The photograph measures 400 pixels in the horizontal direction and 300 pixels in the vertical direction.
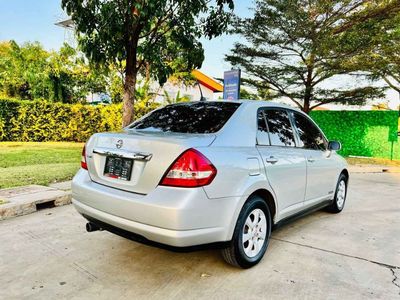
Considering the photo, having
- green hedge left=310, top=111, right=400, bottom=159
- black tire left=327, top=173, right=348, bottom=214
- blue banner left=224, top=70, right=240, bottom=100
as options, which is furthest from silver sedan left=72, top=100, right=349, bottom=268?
green hedge left=310, top=111, right=400, bottom=159

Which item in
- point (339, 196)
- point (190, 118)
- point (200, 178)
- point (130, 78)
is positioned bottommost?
point (339, 196)

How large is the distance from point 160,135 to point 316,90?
1204cm

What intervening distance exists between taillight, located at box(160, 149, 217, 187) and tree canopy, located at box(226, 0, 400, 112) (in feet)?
34.4

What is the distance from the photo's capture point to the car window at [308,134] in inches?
166

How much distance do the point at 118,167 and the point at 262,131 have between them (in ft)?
4.91

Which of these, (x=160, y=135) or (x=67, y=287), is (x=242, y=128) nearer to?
(x=160, y=135)

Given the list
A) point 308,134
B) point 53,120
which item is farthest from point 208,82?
point 308,134

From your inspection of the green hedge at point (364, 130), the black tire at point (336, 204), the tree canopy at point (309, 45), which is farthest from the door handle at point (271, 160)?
the green hedge at point (364, 130)

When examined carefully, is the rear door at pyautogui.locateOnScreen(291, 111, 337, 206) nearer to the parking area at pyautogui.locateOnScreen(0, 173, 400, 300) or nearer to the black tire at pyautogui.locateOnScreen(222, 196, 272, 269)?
the parking area at pyautogui.locateOnScreen(0, 173, 400, 300)

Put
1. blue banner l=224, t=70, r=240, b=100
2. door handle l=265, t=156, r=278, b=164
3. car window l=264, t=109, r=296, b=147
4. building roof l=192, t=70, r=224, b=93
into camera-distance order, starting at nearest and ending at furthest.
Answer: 1. door handle l=265, t=156, r=278, b=164
2. car window l=264, t=109, r=296, b=147
3. blue banner l=224, t=70, r=240, b=100
4. building roof l=192, t=70, r=224, b=93

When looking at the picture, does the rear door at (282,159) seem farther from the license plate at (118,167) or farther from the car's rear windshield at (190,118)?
the license plate at (118,167)

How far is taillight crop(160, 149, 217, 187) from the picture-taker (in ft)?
8.43

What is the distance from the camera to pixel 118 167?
2.90 metres

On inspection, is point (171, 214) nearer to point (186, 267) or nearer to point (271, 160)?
point (186, 267)
